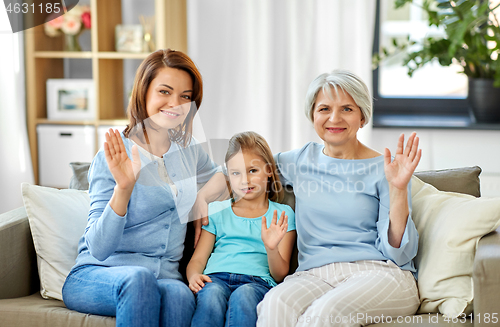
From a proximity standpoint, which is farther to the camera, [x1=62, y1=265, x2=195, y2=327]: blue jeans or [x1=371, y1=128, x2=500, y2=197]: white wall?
[x1=371, y1=128, x2=500, y2=197]: white wall

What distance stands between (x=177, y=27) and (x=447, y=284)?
7.24ft

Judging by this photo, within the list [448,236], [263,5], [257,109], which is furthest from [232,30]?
[448,236]

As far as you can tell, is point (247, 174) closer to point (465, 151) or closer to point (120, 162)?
point (120, 162)

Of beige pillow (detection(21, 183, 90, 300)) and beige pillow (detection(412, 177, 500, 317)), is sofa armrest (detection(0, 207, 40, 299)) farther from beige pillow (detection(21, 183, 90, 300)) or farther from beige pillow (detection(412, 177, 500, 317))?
beige pillow (detection(412, 177, 500, 317))

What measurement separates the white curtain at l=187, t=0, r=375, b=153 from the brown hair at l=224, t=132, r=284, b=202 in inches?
51.4

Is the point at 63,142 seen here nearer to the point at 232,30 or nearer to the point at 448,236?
the point at 232,30

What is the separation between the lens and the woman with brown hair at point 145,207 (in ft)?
4.49

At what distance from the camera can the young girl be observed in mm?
1448

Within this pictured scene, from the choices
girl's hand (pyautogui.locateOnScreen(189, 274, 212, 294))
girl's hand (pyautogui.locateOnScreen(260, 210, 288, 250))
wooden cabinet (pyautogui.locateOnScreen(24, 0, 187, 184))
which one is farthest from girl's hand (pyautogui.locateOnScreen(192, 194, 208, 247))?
wooden cabinet (pyautogui.locateOnScreen(24, 0, 187, 184))

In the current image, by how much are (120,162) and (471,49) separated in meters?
2.13

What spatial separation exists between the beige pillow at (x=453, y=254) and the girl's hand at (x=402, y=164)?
20 cm

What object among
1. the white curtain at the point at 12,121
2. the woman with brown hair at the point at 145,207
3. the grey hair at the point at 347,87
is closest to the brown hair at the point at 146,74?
the woman with brown hair at the point at 145,207

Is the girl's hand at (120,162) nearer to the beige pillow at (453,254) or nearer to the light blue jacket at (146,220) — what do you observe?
the light blue jacket at (146,220)

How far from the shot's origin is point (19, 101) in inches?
116
